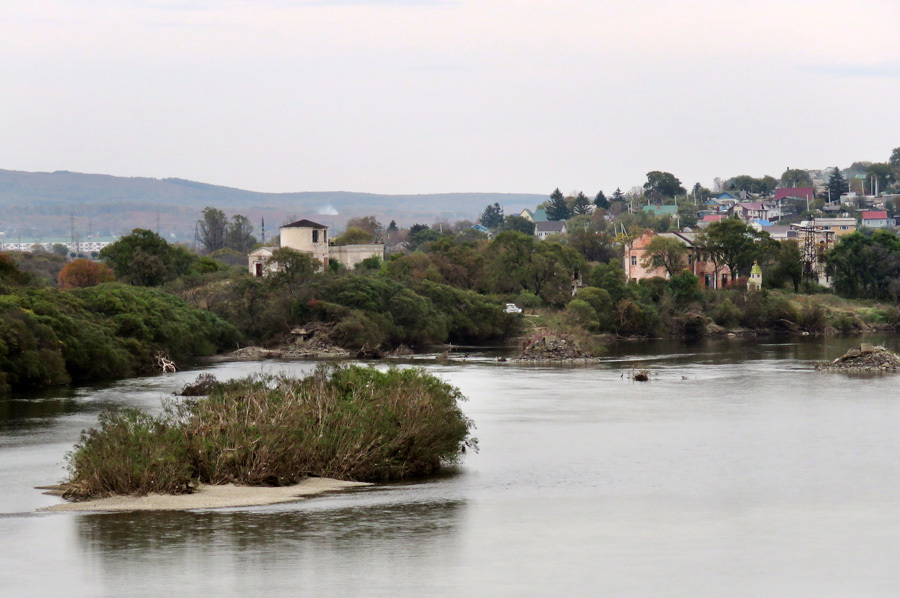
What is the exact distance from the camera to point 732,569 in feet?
68.2

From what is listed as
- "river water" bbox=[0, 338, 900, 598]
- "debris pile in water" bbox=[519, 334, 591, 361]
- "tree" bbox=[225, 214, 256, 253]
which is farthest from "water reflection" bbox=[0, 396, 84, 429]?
"tree" bbox=[225, 214, 256, 253]

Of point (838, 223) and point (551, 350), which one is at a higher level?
point (838, 223)

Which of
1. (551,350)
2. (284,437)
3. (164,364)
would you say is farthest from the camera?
(551,350)

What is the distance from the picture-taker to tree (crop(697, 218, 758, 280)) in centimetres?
10750

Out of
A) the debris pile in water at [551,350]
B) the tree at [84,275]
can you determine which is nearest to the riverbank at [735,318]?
the debris pile in water at [551,350]

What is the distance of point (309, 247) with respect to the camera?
321 feet

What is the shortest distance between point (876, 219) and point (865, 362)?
453ft

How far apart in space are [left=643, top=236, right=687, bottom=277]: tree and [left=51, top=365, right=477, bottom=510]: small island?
79.3 metres

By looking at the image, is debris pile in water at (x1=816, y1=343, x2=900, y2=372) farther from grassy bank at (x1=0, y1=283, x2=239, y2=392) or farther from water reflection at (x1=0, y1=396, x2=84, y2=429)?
water reflection at (x1=0, y1=396, x2=84, y2=429)

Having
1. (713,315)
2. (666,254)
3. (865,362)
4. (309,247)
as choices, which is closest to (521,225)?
(666,254)

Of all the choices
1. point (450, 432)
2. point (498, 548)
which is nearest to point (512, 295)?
point (450, 432)

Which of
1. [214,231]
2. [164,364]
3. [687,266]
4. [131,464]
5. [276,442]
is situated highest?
[214,231]

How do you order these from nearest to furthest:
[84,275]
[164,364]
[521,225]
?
[164,364]
[84,275]
[521,225]

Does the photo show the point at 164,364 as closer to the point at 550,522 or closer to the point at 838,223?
the point at 550,522
